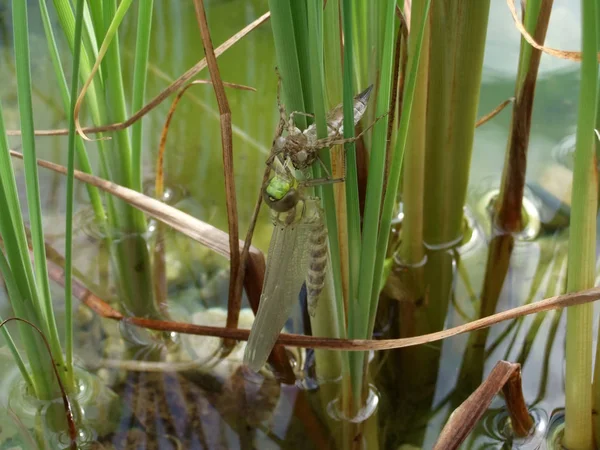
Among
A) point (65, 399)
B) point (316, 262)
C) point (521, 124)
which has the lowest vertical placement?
point (65, 399)

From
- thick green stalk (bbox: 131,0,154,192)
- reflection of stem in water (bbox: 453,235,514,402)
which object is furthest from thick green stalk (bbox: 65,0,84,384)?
reflection of stem in water (bbox: 453,235,514,402)

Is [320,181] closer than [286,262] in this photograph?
Yes

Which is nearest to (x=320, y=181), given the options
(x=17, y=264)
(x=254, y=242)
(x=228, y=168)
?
(x=228, y=168)

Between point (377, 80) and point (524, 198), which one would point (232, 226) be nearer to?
point (377, 80)

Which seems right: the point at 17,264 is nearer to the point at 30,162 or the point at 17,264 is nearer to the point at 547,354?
the point at 30,162

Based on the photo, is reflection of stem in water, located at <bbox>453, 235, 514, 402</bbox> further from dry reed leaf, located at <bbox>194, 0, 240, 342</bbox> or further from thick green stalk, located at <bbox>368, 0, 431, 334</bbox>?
dry reed leaf, located at <bbox>194, 0, 240, 342</bbox>
